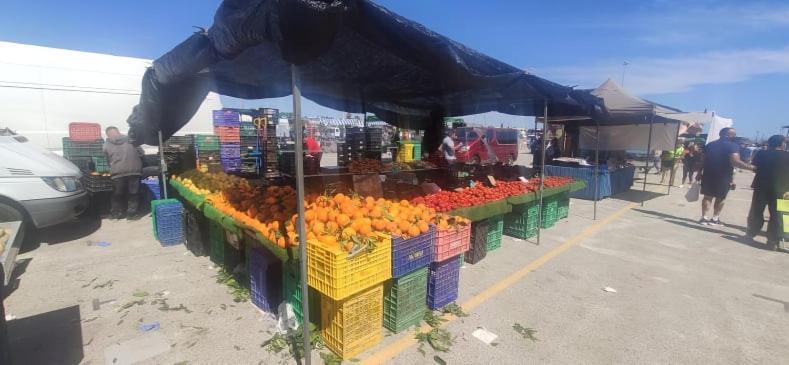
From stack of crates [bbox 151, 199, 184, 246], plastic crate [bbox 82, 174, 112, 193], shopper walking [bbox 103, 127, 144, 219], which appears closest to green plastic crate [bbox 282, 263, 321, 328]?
stack of crates [bbox 151, 199, 184, 246]

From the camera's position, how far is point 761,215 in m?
6.69

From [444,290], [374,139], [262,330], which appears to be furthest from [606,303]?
[374,139]

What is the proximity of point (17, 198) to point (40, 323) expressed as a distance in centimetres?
321

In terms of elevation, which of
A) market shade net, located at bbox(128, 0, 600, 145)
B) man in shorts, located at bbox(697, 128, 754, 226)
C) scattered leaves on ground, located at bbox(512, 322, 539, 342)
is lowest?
scattered leaves on ground, located at bbox(512, 322, 539, 342)

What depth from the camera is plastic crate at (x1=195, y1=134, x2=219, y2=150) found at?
10.7m

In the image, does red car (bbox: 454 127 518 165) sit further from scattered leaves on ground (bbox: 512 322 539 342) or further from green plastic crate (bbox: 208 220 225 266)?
scattered leaves on ground (bbox: 512 322 539 342)

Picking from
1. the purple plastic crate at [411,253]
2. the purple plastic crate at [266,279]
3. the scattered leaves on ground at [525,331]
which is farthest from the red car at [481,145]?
the purple plastic crate at [266,279]

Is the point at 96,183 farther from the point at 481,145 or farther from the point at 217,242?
the point at 481,145

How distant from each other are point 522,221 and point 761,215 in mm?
4827

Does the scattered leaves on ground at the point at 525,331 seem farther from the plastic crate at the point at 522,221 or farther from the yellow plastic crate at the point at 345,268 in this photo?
the plastic crate at the point at 522,221

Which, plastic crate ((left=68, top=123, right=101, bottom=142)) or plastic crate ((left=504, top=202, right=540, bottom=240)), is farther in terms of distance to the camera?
plastic crate ((left=68, top=123, right=101, bottom=142))

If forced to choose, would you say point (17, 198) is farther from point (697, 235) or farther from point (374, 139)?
point (697, 235)

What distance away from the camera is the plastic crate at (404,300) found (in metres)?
3.33

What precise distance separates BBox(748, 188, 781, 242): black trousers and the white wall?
15305mm
